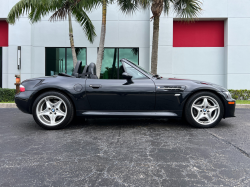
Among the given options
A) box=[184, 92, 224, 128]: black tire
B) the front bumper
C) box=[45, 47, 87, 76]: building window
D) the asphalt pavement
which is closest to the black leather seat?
the asphalt pavement

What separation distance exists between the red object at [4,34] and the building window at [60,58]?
260 cm

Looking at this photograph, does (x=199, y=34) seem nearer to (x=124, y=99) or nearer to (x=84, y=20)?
(x=84, y=20)

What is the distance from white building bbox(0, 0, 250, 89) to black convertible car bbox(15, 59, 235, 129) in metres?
8.46

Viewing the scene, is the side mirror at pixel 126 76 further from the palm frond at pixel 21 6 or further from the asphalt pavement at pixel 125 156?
the palm frond at pixel 21 6

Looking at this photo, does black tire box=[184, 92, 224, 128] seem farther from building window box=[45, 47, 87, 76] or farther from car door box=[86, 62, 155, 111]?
building window box=[45, 47, 87, 76]

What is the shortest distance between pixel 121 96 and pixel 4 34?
12104mm

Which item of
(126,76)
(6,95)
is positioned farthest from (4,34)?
(126,76)

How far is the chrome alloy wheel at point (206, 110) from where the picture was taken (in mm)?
3836

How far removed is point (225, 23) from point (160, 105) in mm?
10804

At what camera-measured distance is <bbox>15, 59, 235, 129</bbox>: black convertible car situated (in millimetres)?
3744

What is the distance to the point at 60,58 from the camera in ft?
40.9

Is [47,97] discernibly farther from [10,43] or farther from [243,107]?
[10,43]

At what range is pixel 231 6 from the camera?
38.8 ft

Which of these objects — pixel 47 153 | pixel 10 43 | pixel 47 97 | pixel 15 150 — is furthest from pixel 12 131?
pixel 10 43
